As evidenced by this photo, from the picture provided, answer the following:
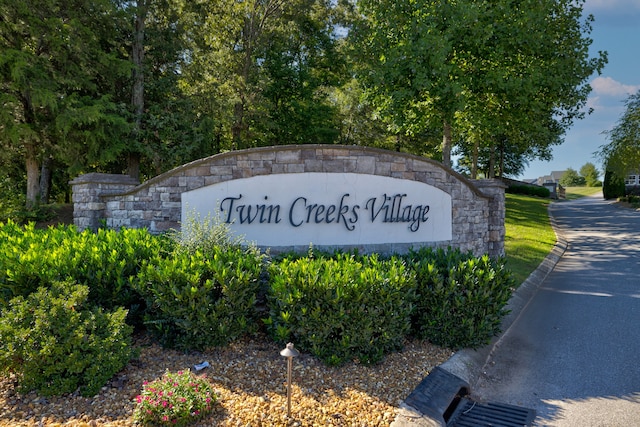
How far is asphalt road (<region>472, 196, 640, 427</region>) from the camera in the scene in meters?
3.92

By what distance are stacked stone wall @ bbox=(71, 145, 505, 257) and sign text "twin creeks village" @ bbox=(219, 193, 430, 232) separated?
43 centimetres

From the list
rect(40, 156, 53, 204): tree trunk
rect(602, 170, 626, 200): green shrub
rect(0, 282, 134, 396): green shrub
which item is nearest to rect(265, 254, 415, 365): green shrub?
rect(0, 282, 134, 396): green shrub

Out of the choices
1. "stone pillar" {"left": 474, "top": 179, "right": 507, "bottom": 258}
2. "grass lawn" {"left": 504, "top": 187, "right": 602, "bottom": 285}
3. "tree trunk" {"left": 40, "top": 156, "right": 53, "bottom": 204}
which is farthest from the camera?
"tree trunk" {"left": 40, "top": 156, "right": 53, "bottom": 204}

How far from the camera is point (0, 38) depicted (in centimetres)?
1338

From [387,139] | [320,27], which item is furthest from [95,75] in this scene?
[387,139]

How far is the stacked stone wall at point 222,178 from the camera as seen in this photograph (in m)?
6.41

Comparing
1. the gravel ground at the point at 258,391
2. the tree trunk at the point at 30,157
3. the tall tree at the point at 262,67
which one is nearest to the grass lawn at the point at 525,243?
the gravel ground at the point at 258,391

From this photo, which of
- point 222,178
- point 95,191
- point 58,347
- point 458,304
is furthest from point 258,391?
point 95,191

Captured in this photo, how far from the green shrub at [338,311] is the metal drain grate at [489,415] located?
35.3 inches

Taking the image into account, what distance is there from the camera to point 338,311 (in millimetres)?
4043

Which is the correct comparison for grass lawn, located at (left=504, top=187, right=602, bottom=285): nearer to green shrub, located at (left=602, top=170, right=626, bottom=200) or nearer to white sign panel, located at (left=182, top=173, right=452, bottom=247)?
white sign panel, located at (left=182, top=173, right=452, bottom=247)

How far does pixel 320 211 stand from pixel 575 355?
396 cm

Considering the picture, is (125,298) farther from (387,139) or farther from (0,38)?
(387,139)

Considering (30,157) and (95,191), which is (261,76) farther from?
(95,191)
